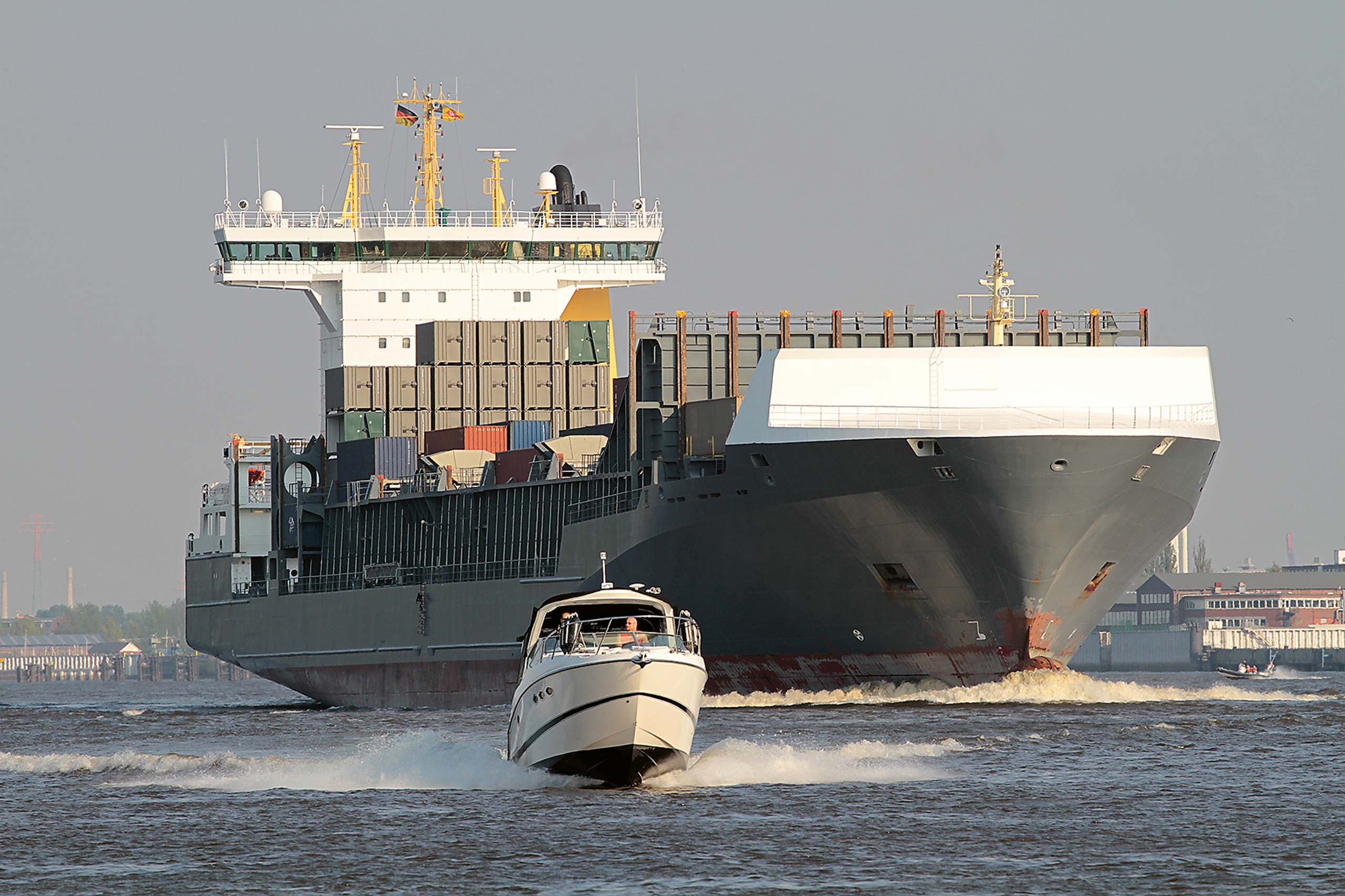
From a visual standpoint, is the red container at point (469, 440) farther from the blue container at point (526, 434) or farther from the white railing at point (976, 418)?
the white railing at point (976, 418)

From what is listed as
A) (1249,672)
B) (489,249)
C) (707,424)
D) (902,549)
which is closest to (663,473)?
(707,424)

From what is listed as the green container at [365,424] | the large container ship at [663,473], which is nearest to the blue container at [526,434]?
the large container ship at [663,473]

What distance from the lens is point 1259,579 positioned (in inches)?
5463

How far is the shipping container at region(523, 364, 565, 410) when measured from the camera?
5919 cm

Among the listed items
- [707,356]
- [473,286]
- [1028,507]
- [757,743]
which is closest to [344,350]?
[473,286]

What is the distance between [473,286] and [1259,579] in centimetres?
9180

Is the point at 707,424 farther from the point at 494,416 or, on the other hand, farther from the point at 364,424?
the point at 364,424

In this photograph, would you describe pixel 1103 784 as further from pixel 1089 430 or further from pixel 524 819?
pixel 1089 430

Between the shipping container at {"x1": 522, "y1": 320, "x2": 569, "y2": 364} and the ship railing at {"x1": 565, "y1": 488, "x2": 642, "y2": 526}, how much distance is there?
457 inches

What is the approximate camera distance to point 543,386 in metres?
59.3

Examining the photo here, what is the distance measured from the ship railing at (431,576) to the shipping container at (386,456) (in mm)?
2887

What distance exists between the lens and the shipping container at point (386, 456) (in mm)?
57344

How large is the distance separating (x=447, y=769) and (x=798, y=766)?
514 centimetres

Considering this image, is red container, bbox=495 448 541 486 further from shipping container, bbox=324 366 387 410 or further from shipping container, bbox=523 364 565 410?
shipping container, bbox=324 366 387 410
